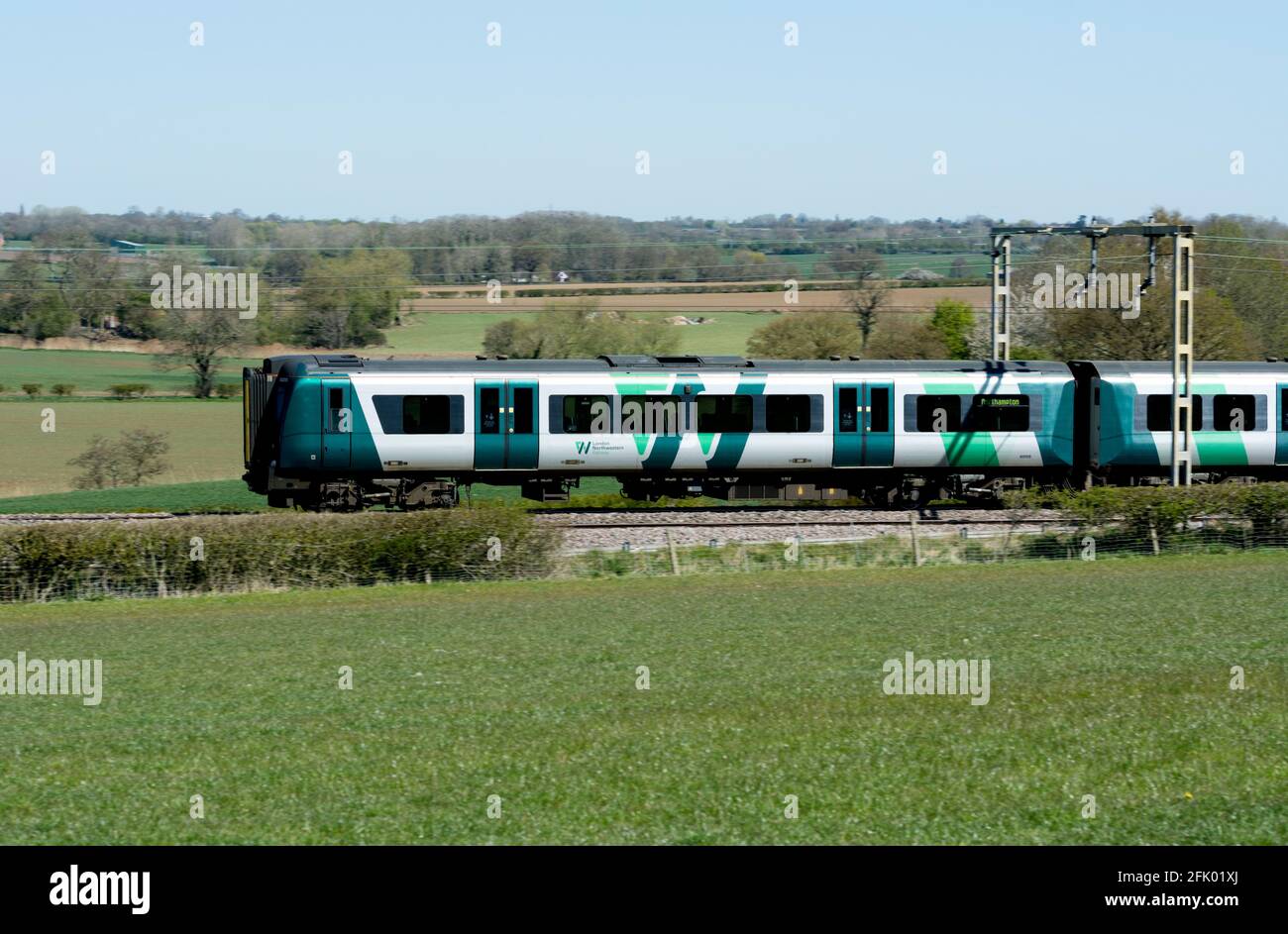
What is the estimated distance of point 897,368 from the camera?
32.7 meters

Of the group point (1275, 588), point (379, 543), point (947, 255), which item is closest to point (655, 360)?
point (379, 543)

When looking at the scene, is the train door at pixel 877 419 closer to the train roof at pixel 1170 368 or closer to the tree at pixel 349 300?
the train roof at pixel 1170 368

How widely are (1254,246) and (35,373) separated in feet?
217

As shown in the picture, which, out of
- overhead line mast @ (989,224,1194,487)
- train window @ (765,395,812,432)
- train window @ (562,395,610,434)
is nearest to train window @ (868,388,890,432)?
train window @ (765,395,812,432)

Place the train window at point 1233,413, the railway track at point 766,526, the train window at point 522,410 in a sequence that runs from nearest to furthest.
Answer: the railway track at point 766,526
the train window at point 522,410
the train window at point 1233,413

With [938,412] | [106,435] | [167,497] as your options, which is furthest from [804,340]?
[938,412]

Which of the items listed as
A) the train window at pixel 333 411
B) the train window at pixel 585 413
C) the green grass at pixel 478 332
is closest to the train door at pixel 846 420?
the train window at pixel 585 413

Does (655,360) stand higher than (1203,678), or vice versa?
(655,360)

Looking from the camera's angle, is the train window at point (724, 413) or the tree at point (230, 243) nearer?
the train window at point (724, 413)

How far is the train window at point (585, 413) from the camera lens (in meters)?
31.1

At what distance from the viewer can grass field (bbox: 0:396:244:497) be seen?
172ft

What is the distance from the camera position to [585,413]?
102ft

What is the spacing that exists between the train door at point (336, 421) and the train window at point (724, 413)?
721 cm
